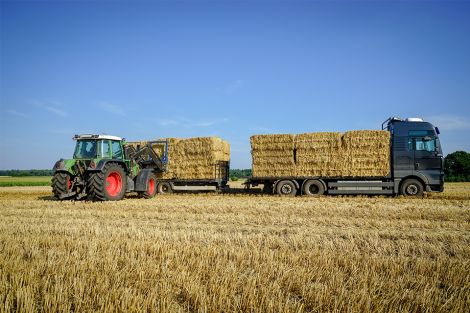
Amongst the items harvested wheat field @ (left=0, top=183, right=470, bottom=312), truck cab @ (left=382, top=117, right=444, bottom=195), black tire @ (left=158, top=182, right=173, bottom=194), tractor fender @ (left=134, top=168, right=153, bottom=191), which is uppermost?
truck cab @ (left=382, top=117, right=444, bottom=195)

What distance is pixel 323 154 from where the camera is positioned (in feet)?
52.8

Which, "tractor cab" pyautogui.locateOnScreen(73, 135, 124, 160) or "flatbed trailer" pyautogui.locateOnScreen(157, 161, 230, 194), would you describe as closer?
"tractor cab" pyautogui.locateOnScreen(73, 135, 124, 160)

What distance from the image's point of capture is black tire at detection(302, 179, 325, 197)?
16.1 metres

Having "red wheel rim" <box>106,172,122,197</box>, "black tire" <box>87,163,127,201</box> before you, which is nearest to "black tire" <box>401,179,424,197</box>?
"black tire" <box>87,163,127,201</box>

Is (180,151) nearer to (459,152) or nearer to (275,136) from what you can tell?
(275,136)

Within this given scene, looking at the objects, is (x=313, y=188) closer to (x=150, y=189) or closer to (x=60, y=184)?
(x=150, y=189)

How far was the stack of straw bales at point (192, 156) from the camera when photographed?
17531mm

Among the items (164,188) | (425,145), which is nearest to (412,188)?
(425,145)

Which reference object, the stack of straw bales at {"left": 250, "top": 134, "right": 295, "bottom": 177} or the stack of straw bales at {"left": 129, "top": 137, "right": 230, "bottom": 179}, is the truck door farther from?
the stack of straw bales at {"left": 129, "top": 137, "right": 230, "bottom": 179}

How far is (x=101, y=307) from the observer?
3.22 m

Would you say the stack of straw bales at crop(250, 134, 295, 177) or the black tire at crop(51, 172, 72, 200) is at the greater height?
the stack of straw bales at crop(250, 134, 295, 177)

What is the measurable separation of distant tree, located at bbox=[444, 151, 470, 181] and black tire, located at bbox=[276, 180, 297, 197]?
1281 inches

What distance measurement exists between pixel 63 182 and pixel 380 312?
12477 millimetres

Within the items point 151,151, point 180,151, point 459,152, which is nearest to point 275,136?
point 180,151
